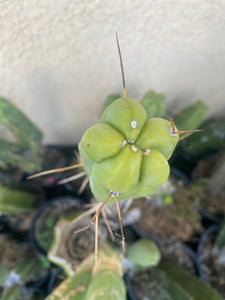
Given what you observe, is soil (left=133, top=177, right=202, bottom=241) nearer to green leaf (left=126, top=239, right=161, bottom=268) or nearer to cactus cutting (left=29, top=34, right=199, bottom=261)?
green leaf (left=126, top=239, right=161, bottom=268)

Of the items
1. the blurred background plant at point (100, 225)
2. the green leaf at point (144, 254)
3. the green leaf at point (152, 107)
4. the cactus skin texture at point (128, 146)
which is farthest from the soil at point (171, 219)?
the cactus skin texture at point (128, 146)

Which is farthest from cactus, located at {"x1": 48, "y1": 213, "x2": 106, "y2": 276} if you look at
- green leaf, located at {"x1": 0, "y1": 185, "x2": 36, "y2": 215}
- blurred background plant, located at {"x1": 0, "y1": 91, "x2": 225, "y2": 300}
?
green leaf, located at {"x1": 0, "y1": 185, "x2": 36, "y2": 215}

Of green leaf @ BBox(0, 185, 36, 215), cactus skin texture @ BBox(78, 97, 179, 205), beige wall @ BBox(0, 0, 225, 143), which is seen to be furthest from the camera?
green leaf @ BBox(0, 185, 36, 215)

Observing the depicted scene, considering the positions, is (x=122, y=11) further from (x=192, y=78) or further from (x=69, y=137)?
(x=69, y=137)

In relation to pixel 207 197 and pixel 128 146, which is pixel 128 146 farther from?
pixel 207 197

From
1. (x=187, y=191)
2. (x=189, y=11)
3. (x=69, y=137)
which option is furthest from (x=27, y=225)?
(x=189, y=11)
